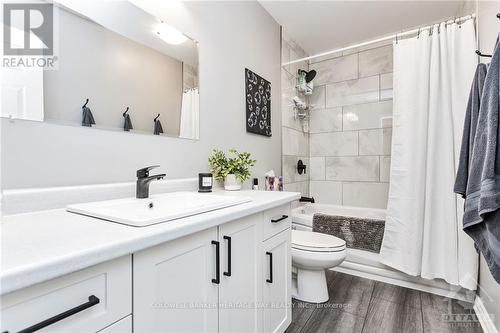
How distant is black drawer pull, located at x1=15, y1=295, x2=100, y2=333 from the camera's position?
46 cm

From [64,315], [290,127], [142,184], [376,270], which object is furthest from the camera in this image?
[290,127]

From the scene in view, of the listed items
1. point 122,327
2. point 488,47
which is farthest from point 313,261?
point 488,47

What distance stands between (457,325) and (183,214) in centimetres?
181

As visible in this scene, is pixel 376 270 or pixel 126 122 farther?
pixel 376 270

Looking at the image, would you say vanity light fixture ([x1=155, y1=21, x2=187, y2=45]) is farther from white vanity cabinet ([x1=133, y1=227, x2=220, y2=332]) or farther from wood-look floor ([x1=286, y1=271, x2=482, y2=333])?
wood-look floor ([x1=286, y1=271, x2=482, y2=333])

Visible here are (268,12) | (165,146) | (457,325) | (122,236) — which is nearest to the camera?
(122,236)

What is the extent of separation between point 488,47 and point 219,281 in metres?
2.07

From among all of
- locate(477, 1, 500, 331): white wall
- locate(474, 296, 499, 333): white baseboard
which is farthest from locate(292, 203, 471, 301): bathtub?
locate(477, 1, 500, 331): white wall

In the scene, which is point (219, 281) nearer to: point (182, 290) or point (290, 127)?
point (182, 290)

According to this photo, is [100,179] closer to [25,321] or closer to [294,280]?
[25,321]

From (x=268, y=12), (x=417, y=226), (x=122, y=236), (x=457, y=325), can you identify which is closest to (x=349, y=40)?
(x=268, y=12)

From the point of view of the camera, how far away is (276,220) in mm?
1283

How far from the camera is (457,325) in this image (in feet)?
5.05

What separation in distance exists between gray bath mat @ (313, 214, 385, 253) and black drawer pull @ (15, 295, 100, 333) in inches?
80.0
